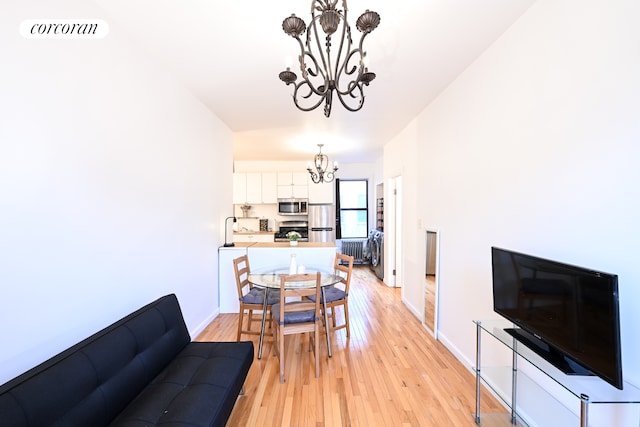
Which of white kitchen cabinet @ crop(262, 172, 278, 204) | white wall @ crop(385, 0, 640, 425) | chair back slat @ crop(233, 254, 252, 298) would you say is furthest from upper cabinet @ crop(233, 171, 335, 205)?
white wall @ crop(385, 0, 640, 425)

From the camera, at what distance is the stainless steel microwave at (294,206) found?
6.50 metres

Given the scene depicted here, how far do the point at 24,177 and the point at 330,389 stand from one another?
2438 millimetres

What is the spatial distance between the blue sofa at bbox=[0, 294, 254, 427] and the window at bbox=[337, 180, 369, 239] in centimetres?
554

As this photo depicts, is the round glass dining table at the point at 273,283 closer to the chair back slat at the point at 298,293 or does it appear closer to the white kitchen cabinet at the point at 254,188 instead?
the chair back slat at the point at 298,293

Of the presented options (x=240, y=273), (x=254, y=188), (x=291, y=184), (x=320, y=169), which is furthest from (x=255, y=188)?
(x=240, y=273)

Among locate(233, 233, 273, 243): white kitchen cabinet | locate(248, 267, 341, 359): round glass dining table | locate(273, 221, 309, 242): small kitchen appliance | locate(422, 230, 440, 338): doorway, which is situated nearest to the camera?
locate(248, 267, 341, 359): round glass dining table

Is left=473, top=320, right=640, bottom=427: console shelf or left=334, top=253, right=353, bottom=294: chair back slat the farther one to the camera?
left=334, top=253, right=353, bottom=294: chair back slat

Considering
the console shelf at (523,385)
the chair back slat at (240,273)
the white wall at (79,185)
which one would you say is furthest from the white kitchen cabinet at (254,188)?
the console shelf at (523,385)

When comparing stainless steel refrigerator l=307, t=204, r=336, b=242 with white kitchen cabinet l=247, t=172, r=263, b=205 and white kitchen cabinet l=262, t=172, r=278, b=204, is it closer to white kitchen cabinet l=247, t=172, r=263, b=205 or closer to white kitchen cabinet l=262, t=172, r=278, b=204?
white kitchen cabinet l=262, t=172, r=278, b=204

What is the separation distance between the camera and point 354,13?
5.79ft

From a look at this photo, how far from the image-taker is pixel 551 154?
154 cm

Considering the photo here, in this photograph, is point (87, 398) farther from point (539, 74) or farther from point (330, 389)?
point (539, 74)

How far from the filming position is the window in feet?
24.0

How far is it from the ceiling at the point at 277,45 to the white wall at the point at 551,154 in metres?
0.28
